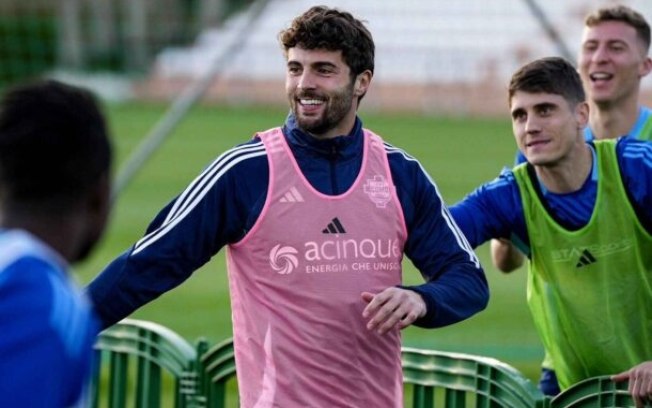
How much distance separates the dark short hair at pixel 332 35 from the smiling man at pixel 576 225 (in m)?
0.92

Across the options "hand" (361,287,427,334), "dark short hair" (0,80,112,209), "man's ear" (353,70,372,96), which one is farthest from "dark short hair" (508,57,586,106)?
"dark short hair" (0,80,112,209)

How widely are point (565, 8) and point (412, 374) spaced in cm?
1084

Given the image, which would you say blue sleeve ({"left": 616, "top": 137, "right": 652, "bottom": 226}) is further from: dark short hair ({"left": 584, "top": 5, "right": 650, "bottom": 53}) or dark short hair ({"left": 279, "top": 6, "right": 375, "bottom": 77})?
dark short hair ({"left": 584, "top": 5, "right": 650, "bottom": 53})

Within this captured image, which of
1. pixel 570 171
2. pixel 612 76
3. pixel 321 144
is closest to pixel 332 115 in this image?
pixel 321 144

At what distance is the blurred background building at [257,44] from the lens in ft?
47.6

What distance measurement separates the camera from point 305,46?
5027mm

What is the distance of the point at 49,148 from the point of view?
2.77 meters

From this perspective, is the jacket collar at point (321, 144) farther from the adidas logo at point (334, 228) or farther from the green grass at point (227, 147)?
the green grass at point (227, 147)

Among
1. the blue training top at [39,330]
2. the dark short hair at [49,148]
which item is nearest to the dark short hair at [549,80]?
the dark short hair at [49,148]

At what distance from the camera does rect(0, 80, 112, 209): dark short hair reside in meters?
2.76

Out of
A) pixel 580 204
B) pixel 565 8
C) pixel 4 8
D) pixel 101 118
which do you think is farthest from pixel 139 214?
pixel 101 118

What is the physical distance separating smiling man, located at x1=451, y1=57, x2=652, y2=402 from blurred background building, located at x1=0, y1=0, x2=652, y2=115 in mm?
3891

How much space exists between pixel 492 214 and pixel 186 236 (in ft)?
4.76

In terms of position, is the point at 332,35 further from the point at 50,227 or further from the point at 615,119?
the point at 50,227
